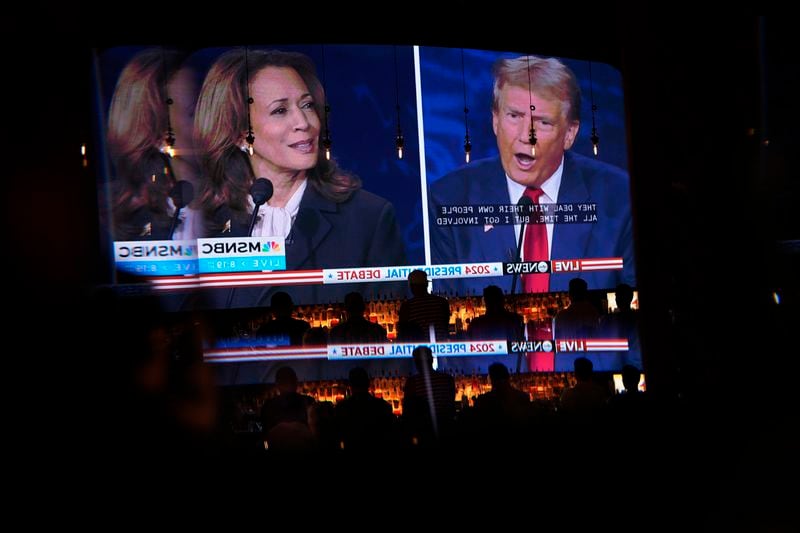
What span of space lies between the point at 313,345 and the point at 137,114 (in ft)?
10.3

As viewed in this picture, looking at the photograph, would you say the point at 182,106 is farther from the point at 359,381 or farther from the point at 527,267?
the point at 359,381

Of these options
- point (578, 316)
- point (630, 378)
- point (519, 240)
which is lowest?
point (630, 378)

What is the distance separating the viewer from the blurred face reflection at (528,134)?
10.5 meters

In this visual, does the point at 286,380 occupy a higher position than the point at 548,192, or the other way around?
the point at 548,192

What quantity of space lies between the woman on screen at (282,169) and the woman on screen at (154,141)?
369mm

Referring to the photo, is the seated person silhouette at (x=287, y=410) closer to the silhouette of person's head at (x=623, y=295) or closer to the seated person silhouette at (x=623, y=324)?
the silhouette of person's head at (x=623, y=295)

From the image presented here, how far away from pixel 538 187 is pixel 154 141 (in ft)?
14.7

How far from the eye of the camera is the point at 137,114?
9500mm

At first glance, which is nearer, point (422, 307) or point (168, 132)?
point (422, 307)

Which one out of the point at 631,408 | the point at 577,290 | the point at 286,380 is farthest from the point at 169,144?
the point at 631,408

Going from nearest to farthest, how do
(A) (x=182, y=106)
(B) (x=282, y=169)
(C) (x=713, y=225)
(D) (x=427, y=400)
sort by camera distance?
(C) (x=713, y=225) < (D) (x=427, y=400) < (A) (x=182, y=106) < (B) (x=282, y=169)

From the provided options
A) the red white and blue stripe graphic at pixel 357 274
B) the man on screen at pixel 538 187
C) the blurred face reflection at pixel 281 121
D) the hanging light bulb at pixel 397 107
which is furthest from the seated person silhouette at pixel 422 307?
the blurred face reflection at pixel 281 121

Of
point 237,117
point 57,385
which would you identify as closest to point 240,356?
point 237,117

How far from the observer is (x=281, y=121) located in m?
9.98
